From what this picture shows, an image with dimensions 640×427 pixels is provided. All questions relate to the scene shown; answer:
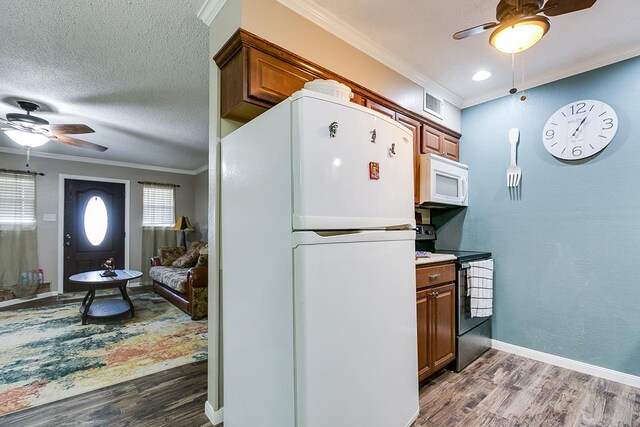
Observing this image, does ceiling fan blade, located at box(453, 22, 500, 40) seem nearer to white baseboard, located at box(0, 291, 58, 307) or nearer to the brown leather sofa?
the brown leather sofa

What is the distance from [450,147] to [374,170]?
6.81 ft

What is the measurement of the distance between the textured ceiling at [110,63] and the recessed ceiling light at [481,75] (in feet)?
7.59

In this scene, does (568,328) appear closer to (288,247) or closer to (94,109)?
(288,247)

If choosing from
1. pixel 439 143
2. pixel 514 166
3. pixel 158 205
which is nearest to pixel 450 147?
pixel 439 143

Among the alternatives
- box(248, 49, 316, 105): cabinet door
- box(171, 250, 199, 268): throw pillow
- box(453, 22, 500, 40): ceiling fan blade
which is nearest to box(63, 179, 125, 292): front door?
box(171, 250, 199, 268): throw pillow

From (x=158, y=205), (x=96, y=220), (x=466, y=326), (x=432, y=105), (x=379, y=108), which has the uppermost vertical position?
(x=432, y=105)

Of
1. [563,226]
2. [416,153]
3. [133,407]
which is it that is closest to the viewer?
[133,407]

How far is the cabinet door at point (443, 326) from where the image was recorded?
2211 millimetres

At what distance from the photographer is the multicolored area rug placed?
7.39 ft

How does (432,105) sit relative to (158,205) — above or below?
above

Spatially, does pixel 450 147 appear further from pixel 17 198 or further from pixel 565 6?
pixel 17 198

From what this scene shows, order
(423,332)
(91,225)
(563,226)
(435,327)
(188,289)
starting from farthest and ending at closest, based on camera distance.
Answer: (91,225), (188,289), (563,226), (435,327), (423,332)

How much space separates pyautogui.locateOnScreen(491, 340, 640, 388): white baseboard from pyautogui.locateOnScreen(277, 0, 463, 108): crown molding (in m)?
2.55

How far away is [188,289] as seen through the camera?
3959 millimetres
